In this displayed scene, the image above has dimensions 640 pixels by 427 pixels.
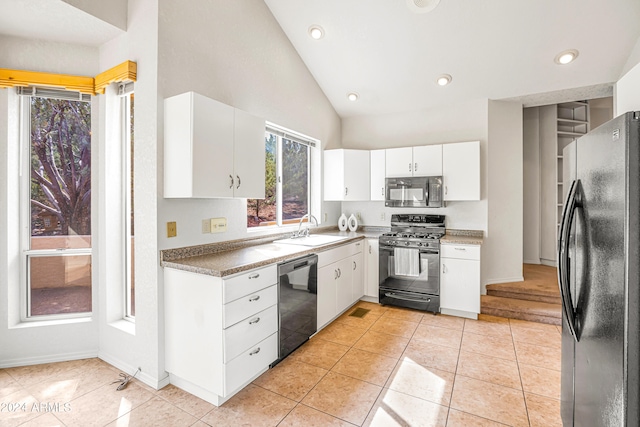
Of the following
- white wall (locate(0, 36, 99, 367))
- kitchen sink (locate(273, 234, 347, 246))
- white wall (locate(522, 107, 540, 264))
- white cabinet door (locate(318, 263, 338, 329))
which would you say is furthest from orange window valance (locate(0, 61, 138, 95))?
white wall (locate(522, 107, 540, 264))

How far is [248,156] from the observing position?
253 cm

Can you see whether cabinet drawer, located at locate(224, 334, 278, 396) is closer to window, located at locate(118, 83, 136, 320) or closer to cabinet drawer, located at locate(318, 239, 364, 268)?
cabinet drawer, located at locate(318, 239, 364, 268)

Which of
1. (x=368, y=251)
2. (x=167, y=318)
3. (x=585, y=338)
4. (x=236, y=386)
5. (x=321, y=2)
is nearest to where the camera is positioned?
(x=585, y=338)

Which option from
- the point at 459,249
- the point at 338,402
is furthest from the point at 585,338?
the point at 459,249

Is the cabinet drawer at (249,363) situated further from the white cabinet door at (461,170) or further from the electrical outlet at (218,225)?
the white cabinet door at (461,170)

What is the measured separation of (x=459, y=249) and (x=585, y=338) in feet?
7.68

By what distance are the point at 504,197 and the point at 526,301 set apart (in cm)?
136

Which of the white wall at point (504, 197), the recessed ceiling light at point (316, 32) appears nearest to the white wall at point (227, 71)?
the recessed ceiling light at point (316, 32)

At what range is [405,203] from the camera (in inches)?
162

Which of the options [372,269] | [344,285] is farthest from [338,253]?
[372,269]

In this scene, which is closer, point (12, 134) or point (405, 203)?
point (12, 134)

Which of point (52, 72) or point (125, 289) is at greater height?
point (52, 72)

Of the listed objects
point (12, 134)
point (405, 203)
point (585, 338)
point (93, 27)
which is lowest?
point (585, 338)

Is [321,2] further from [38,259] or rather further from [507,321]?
[507,321]
